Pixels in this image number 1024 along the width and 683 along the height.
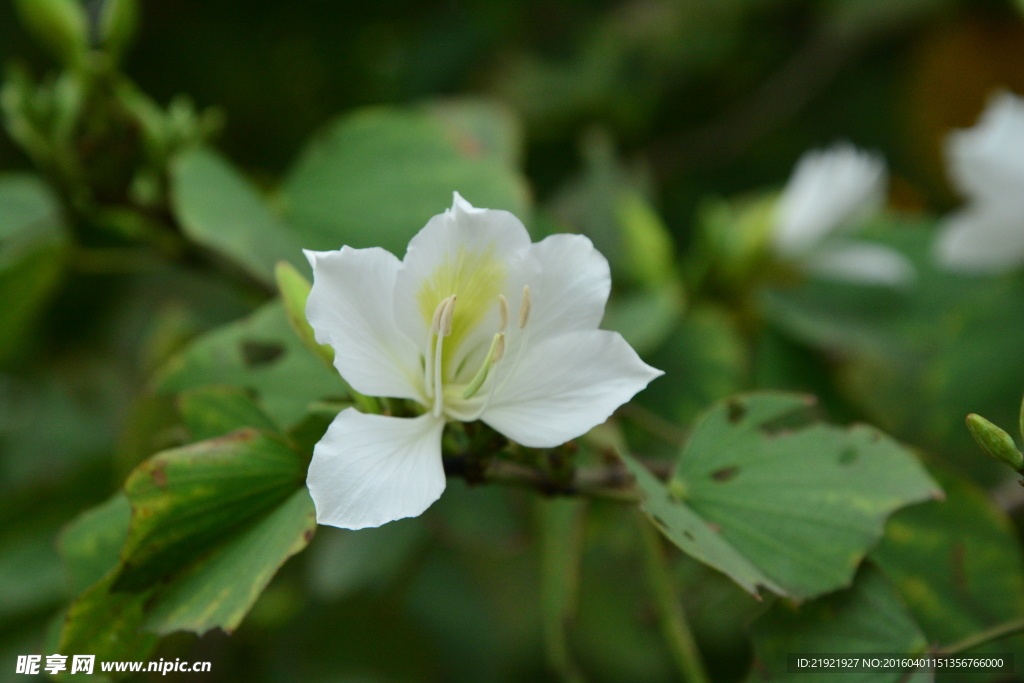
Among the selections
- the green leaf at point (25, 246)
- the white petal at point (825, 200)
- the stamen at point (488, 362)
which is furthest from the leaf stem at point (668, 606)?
the green leaf at point (25, 246)

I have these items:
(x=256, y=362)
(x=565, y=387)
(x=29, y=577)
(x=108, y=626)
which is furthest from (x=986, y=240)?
(x=29, y=577)

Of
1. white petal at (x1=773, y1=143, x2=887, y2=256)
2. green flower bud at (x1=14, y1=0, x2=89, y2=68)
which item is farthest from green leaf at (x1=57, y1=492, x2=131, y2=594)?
white petal at (x1=773, y1=143, x2=887, y2=256)

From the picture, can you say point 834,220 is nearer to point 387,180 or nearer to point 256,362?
point 387,180

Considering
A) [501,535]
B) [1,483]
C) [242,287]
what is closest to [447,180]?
[242,287]

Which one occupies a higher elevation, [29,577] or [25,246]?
[25,246]

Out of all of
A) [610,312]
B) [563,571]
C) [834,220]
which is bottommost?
[563,571]

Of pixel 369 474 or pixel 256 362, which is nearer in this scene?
pixel 369 474

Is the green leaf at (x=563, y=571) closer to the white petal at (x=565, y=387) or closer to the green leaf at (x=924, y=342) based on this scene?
the white petal at (x=565, y=387)

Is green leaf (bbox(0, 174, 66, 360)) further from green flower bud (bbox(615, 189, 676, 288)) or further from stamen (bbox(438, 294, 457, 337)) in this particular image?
green flower bud (bbox(615, 189, 676, 288))
